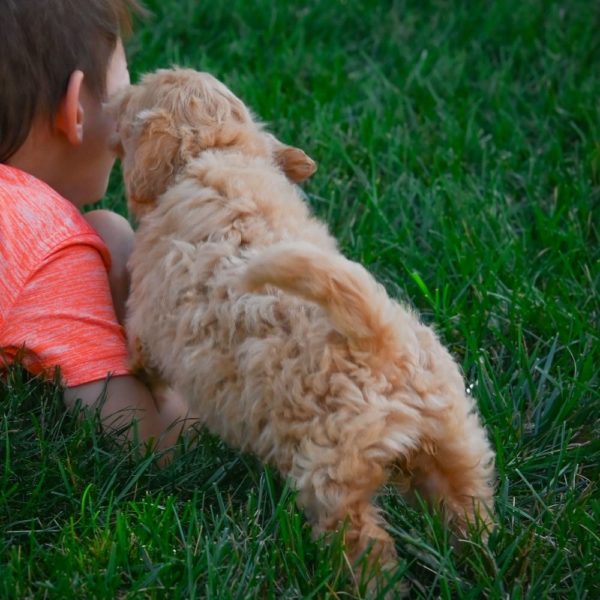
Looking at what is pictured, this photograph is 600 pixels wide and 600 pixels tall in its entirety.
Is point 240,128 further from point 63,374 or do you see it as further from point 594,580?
point 594,580

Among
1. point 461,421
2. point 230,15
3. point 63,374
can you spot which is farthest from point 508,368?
point 230,15

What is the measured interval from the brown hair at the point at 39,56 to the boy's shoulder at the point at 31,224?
8.7 inches

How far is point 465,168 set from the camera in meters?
4.18

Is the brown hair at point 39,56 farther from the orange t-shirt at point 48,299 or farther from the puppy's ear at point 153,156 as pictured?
the puppy's ear at point 153,156

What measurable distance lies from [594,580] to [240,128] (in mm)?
1500

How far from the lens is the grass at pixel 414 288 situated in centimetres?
222

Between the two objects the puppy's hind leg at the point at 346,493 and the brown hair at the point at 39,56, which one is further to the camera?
the brown hair at the point at 39,56

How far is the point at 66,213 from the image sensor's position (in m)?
2.90

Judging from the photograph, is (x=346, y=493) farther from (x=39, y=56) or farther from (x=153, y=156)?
(x=39, y=56)

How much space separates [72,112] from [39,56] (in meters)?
0.19

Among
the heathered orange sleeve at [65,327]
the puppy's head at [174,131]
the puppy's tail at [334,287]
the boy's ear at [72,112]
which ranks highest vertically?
the puppy's tail at [334,287]

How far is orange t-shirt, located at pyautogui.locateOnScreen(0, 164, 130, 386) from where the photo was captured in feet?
8.98

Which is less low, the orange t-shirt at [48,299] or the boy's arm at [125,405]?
the orange t-shirt at [48,299]

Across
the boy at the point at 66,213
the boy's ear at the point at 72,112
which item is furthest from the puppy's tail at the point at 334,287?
the boy's ear at the point at 72,112
